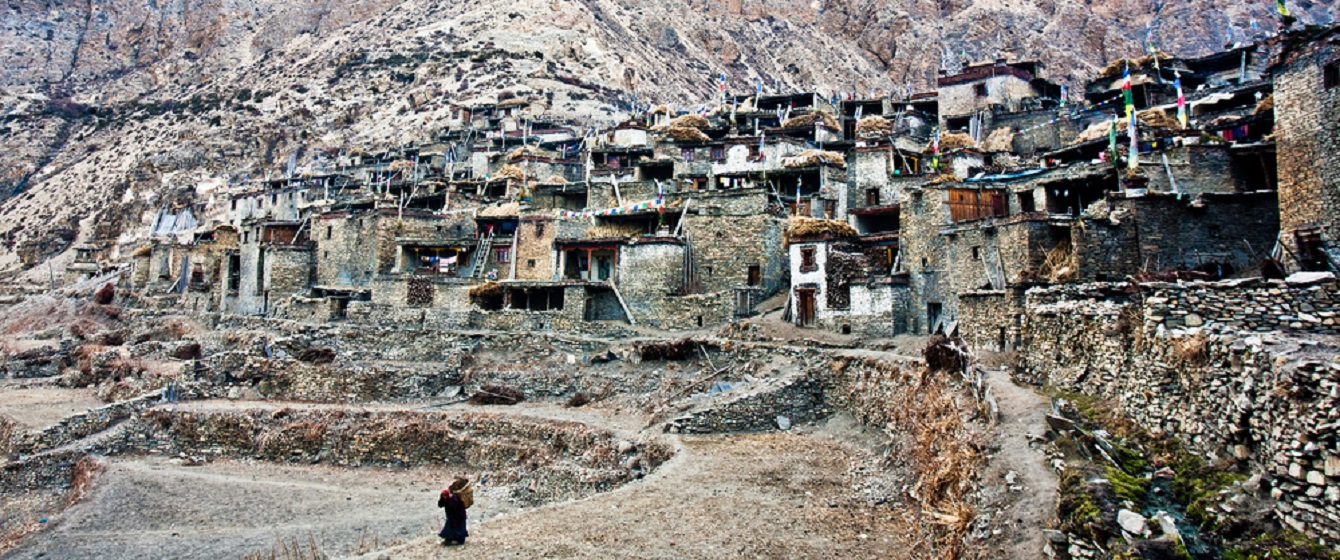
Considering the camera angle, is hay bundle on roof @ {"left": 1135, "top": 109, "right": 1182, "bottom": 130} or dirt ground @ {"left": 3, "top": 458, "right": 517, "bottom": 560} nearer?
dirt ground @ {"left": 3, "top": 458, "right": 517, "bottom": 560}

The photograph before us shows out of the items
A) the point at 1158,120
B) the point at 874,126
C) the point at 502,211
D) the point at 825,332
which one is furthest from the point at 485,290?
the point at 1158,120

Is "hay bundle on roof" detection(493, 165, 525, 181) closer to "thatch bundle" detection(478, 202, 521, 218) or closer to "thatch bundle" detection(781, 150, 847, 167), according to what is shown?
"thatch bundle" detection(478, 202, 521, 218)

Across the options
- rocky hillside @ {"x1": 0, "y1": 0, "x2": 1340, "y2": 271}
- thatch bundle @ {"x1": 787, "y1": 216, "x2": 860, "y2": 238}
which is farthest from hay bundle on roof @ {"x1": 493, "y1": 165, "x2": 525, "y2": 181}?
rocky hillside @ {"x1": 0, "y1": 0, "x2": 1340, "y2": 271}

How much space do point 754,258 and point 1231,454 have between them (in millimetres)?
25587

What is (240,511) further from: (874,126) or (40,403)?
(874,126)

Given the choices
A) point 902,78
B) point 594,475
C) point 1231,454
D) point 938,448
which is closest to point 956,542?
point 1231,454

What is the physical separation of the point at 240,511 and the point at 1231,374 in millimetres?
20650

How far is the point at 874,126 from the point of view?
47969 mm

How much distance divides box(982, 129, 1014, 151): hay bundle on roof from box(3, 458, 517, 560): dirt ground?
30426 mm

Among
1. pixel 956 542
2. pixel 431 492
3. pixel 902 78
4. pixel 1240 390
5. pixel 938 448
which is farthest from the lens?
pixel 902 78

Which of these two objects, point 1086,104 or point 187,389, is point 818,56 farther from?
point 187,389

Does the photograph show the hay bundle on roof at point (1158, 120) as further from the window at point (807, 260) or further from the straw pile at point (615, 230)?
the straw pile at point (615, 230)

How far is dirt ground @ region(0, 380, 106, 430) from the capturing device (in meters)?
27.9

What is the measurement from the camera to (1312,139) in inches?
740
